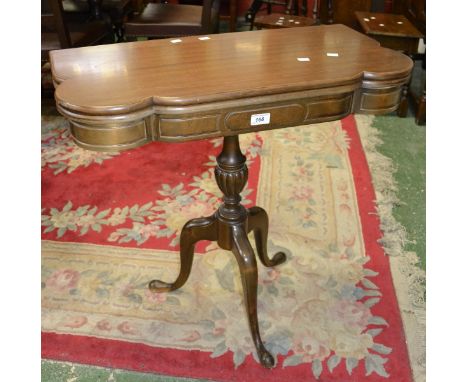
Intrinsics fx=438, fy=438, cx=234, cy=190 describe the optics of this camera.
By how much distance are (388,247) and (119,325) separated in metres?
1.17

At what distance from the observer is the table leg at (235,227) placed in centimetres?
133

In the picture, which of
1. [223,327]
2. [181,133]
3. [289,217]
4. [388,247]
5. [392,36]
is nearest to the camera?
[181,133]

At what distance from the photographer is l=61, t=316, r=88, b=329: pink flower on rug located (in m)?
1.57

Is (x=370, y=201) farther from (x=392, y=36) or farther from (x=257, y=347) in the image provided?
(x=392, y=36)

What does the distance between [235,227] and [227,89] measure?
0.54 m

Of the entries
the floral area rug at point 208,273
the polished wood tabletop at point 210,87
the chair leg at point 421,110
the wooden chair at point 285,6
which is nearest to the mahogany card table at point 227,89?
the polished wood tabletop at point 210,87

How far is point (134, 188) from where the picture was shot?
2.32 m

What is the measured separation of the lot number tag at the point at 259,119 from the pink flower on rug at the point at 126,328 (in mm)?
915

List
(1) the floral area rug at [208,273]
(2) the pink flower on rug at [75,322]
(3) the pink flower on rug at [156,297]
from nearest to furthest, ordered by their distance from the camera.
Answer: (1) the floral area rug at [208,273]
(2) the pink flower on rug at [75,322]
(3) the pink flower on rug at [156,297]

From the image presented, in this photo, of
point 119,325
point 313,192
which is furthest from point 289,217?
point 119,325

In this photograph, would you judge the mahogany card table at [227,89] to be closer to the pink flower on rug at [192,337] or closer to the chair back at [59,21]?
the pink flower on rug at [192,337]

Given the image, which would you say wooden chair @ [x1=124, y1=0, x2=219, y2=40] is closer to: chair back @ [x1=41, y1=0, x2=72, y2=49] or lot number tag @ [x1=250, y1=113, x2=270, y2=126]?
chair back @ [x1=41, y1=0, x2=72, y2=49]

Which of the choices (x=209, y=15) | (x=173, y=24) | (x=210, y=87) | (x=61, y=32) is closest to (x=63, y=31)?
(x=61, y=32)

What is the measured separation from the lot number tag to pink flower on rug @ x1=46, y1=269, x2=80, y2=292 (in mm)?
1108
